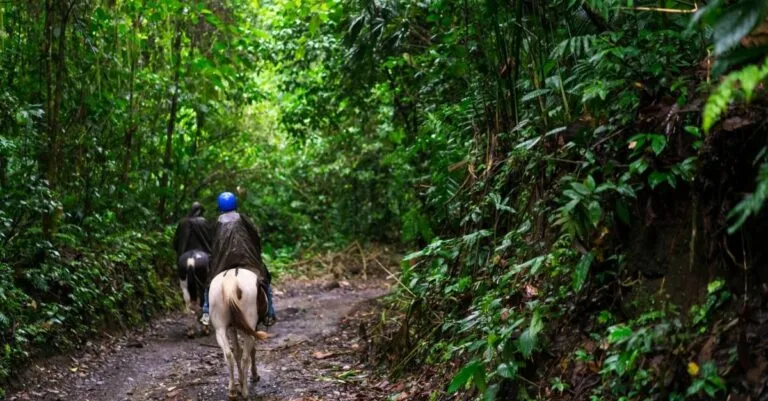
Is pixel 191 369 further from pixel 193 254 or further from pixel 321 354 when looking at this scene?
pixel 193 254

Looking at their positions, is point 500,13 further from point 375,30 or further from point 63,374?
point 63,374

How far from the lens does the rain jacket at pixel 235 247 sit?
25.4 ft

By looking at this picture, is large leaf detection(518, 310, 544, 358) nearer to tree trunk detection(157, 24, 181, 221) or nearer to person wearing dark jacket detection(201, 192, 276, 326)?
person wearing dark jacket detection(201, 192, 276, 326)

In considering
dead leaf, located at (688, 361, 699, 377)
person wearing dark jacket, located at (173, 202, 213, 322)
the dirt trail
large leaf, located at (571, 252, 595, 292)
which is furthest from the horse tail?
dead leaf, located at (688, 361, 699, 377)

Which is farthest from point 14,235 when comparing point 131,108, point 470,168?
point 470,168

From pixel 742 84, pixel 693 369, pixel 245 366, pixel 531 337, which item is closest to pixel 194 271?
pixel 245 366

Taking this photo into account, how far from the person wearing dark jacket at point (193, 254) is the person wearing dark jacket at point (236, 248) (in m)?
3.42

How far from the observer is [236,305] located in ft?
24.1

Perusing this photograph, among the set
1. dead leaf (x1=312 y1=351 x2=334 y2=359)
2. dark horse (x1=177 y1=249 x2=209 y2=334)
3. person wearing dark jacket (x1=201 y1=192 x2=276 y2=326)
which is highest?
person wearing dark jacket (x1=201 y1=192 x2=276 y2=326)

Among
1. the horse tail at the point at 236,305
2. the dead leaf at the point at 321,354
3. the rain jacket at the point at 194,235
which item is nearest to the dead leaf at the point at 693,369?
the horse tail at the point at 236,305

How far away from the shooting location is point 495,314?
5469mm

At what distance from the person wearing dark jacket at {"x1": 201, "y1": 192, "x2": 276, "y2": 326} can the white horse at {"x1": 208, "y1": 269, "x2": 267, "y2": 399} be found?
14cm

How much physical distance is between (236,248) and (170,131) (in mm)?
7841

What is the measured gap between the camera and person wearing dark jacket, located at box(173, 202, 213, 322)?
1145 cm
